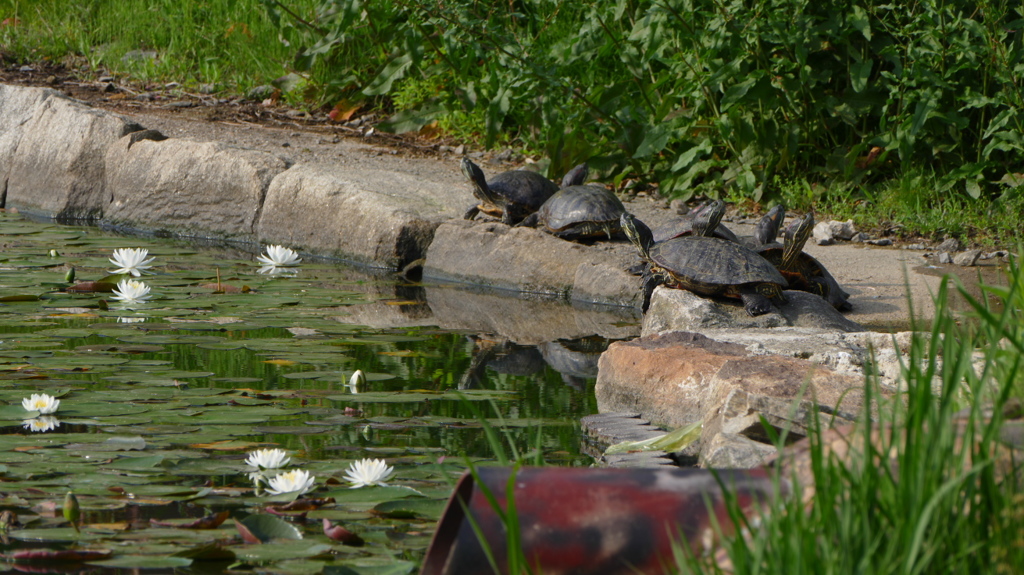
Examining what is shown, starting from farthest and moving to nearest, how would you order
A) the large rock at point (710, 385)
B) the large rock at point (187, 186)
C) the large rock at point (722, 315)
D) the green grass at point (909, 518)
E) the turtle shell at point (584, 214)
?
the large rock at point (187, 186)
the turtle shell at point (584, 214)
the large rock at point (722, 315)
the large rock at point (710, 385)
the green grass at point (909, 518)

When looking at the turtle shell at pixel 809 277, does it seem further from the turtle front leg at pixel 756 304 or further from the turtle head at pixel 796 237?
the turtle front leg at pixel 756 304

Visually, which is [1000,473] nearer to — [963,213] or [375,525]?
[375,525]

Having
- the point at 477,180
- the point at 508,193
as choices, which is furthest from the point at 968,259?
the point at 477,180

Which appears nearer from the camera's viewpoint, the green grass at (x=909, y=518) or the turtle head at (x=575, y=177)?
the green grass at (x=909, y=518)

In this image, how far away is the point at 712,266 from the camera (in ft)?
13.1

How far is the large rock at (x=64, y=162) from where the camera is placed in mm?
6262

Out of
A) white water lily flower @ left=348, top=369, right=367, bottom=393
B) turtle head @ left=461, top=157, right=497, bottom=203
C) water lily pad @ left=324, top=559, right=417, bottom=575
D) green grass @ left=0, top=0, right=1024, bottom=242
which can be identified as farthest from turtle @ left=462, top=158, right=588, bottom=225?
water lily pad @ left=324, top=559, right=417, bottom=575

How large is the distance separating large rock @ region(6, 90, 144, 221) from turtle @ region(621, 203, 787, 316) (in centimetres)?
383

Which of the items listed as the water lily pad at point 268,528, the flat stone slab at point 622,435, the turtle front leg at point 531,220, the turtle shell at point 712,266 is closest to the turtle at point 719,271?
the turtle shell at point 712,266

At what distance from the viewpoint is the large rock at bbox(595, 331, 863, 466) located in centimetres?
219

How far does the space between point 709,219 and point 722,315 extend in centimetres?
60

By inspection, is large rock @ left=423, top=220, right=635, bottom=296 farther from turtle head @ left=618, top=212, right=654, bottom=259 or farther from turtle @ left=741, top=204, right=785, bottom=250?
turtle @ left=741, top=204, right=785, bottom=250

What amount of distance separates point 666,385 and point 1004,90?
3541 millimetres

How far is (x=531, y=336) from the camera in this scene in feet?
13.0
